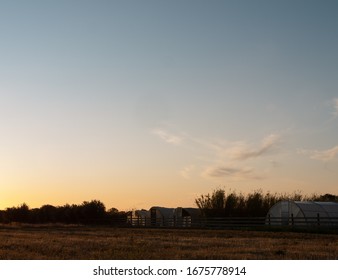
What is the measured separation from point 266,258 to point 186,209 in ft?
208

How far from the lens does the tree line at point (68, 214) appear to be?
284 feet

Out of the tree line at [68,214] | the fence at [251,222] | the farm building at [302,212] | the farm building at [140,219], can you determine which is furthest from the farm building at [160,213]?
the farm building at [302,212]

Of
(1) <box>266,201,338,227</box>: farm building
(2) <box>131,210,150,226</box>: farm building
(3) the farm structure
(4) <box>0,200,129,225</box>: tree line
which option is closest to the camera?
(1) <box>266,201,338,227</box>: farm building

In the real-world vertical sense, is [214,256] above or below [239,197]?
below

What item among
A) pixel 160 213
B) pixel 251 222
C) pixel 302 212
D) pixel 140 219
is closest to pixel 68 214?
pixel 140 219

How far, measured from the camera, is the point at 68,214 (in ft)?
293

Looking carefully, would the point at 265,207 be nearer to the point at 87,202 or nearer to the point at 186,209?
the point at 186,209

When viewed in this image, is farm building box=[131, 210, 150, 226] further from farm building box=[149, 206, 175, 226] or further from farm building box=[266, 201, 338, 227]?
farm building box=[266, 201, 338, 227]

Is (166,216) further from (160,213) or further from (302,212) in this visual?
(302,212)

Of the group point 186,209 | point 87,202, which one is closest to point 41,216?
point 87,202

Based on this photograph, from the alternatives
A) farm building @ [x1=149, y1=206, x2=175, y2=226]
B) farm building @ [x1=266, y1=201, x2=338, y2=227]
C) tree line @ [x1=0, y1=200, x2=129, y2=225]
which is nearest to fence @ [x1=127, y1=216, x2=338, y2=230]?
farm building @ [x1=266, y1=201, x2=338, y2=227]

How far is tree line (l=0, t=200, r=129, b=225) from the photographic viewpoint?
284 ft
